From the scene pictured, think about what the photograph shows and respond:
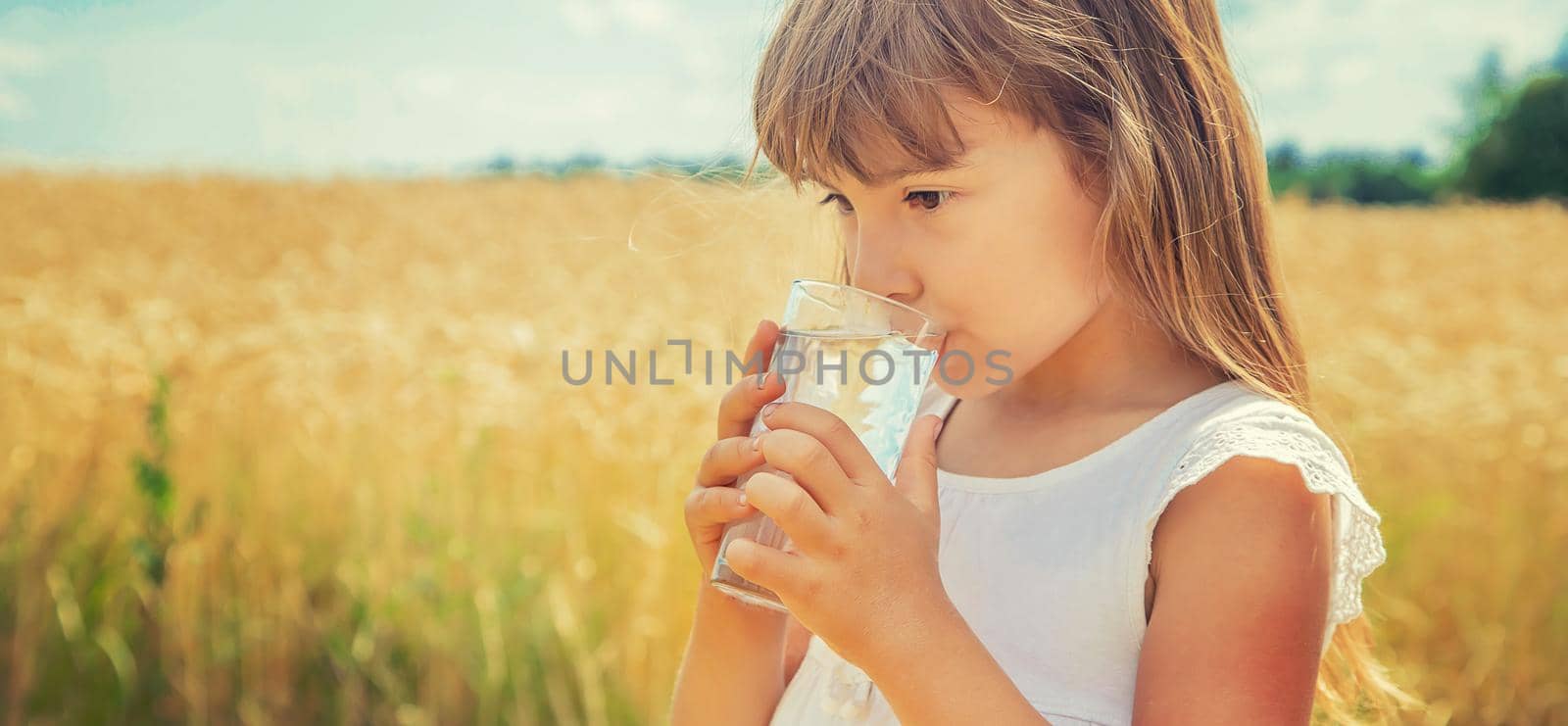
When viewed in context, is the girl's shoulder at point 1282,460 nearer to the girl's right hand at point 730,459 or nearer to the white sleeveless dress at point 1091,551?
the white sleeveless dress at point 1091,551

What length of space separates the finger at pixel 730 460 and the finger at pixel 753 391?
0.11 ft

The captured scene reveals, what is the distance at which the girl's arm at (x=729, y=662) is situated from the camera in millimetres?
1169

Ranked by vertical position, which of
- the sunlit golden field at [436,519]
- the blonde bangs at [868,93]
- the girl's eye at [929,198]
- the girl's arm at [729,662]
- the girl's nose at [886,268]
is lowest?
the sunlit golden field at [436,519]

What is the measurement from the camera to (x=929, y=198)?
3.38 feet

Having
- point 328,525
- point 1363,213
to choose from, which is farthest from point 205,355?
point 1363,213

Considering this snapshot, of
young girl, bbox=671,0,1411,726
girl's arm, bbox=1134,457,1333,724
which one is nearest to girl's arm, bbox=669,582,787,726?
young girl, bbox=671,0,1411,726

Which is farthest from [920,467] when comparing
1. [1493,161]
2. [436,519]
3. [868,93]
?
[1493,161]

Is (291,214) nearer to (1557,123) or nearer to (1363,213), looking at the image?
(1363,213)

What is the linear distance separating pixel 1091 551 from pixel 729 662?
377 mm

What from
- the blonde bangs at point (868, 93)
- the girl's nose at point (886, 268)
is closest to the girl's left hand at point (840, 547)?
the girl's nose at point (886, 268)

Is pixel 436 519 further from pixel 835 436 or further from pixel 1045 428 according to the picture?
pixel 835 436

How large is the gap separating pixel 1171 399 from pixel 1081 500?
0.14m

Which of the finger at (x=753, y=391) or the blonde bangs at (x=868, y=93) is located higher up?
the blonde bangs at (x=868, y=93)

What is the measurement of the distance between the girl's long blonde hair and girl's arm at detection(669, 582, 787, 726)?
44 centimetres
